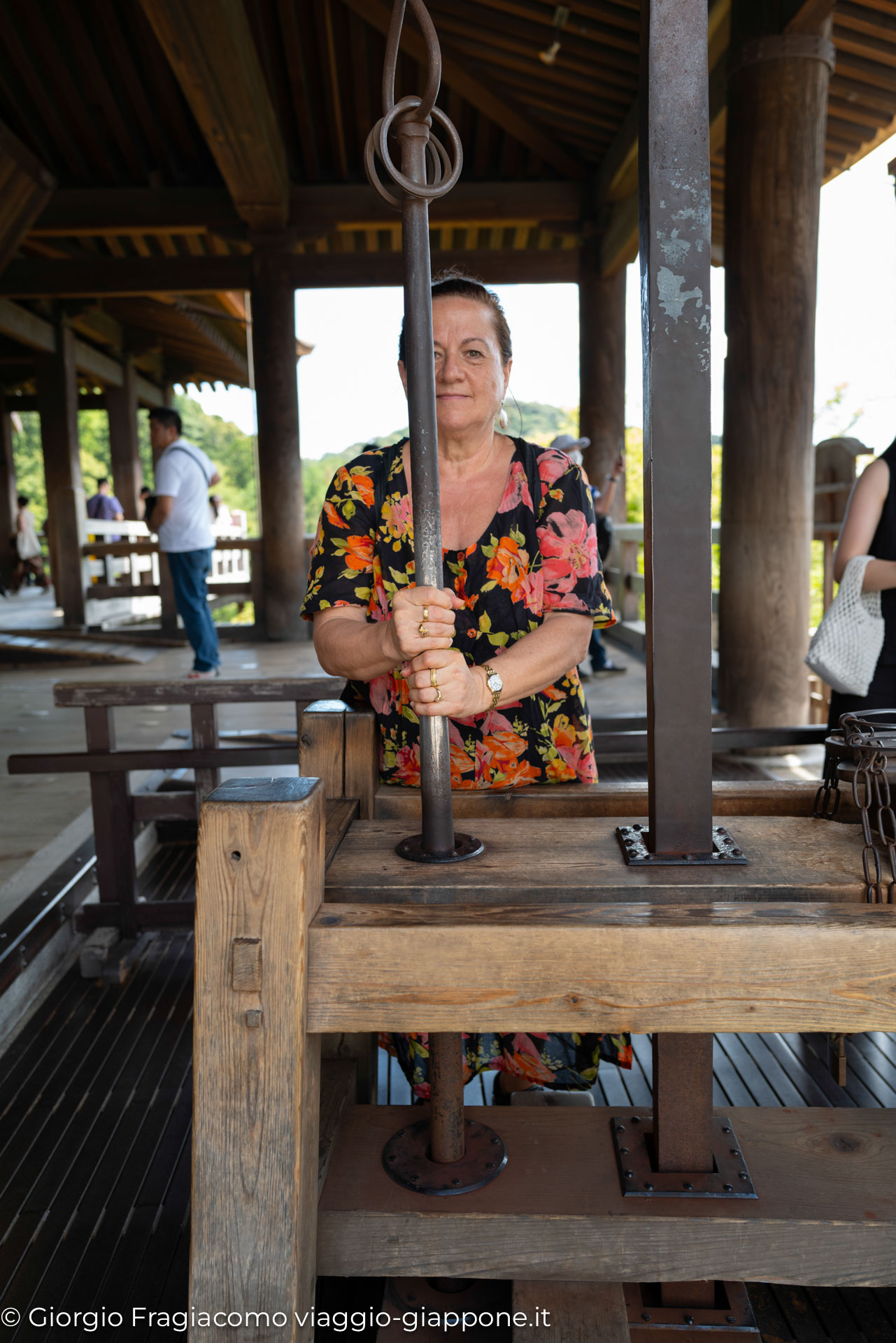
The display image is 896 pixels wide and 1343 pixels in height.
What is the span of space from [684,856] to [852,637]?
113cm

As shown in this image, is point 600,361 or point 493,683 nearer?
point 493,683

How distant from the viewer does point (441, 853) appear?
104 centimetres

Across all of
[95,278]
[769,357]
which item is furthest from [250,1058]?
[95,278]

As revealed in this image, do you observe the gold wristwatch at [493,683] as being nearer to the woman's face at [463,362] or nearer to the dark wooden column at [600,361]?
the woman's face at [463,362]

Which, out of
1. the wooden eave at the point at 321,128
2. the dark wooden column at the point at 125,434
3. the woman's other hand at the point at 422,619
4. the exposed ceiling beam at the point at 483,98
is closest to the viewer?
the woman's other hand at the point at 422,619

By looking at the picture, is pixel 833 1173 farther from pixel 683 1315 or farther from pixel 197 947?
pixel 197 947

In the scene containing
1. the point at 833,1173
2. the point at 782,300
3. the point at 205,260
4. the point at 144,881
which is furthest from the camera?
the point at 205,260

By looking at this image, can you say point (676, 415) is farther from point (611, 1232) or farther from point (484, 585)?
point (611, 1232)

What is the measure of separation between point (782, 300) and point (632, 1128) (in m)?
3.62

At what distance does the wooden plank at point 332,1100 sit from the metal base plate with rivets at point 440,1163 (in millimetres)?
74

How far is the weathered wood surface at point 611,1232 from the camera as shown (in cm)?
105

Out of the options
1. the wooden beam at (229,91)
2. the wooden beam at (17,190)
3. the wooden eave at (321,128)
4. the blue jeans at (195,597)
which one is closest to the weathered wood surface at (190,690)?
the blue jeans at (195,597)

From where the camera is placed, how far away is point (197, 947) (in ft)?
2.91

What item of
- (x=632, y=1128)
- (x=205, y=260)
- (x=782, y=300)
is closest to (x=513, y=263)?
(x=205, y=260)
